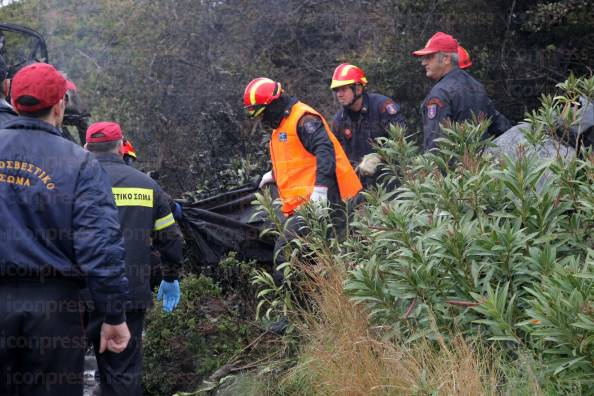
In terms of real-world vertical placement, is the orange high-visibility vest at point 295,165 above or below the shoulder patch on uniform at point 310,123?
below

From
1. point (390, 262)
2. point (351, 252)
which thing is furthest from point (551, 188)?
point (351, 252)

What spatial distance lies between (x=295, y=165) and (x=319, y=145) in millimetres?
283

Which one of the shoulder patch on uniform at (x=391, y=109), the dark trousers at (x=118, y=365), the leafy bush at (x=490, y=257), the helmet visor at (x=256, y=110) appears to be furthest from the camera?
the shoulder patch on uniform at (x=391, y=109)

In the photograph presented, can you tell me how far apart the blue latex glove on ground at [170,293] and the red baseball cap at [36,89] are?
7.28 feet

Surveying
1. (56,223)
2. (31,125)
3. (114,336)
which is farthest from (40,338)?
(31,125)

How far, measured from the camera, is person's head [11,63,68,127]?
411 centimetres

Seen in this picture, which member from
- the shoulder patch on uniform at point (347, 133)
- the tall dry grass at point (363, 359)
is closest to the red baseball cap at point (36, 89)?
the tall dry grass at point (363, 359)

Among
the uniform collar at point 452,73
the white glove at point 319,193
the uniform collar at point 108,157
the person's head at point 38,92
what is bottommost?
the white glove at point 319,193

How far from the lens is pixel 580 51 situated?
9.52 metres

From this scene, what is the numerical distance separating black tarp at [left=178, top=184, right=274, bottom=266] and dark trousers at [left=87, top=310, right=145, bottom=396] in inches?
57.8

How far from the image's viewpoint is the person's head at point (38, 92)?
4.11 meters

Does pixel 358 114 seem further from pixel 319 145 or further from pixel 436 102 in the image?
pixel 319 145

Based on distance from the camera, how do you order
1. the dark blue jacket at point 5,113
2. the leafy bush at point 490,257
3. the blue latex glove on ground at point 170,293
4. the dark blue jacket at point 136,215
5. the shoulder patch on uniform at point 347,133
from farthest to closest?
the shoulder patch on uniform at point 347,133 < the blue latex glove on ground at point 170,293 < the dark blue jacket at point 136,215 < the dark blue jacket at point 5,113 < the leafy bush at point 490,257

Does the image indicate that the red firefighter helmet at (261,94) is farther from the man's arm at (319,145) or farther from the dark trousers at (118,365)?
the dark trousers at (118,365)
